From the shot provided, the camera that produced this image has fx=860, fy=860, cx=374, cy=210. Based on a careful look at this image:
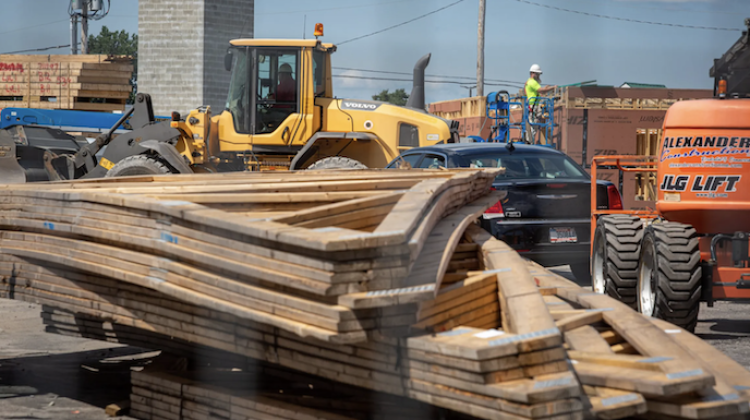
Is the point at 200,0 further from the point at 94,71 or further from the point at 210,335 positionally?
the point at 210,335

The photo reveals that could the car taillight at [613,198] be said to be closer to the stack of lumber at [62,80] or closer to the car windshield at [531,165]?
the car windshield at [531,165]

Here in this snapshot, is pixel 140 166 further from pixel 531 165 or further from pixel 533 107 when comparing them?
pixel 533 107

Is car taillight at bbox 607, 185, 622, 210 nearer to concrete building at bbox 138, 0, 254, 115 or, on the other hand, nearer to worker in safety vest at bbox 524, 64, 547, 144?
worker in safety vest at bbox 524, 64, 547, 144

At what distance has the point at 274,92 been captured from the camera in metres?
12.9

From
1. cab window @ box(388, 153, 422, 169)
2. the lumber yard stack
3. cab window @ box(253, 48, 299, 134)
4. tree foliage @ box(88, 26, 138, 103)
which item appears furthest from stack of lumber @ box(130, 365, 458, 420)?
tree foliage @ box(88, 26, 138, 103)

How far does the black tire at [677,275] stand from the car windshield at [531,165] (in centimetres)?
278

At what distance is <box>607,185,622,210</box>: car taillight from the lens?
9.90 m

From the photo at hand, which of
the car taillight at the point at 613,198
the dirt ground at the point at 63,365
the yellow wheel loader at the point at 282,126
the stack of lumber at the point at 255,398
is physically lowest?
the dirt ground at the point at 63,365

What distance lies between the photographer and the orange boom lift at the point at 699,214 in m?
6.89

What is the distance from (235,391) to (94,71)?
18373 millimetres

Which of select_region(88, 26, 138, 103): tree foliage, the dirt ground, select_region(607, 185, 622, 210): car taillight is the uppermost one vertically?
select_region(88, 26, 138, 103): tree foliage

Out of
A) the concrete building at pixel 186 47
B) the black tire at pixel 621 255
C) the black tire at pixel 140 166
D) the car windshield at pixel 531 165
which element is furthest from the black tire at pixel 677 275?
the concrete building at pixel 186 47

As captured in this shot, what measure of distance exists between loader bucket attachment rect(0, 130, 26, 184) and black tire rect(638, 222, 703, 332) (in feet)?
34.0

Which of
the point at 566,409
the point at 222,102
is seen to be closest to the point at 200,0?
the point at 222,102
